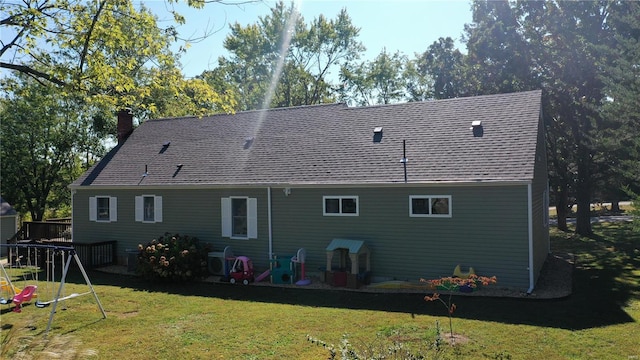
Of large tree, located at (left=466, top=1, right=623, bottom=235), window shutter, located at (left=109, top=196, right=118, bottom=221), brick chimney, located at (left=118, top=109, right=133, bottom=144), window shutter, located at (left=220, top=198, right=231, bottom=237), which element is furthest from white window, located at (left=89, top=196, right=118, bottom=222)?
large tree, located at (left=466, top=1, right=623, bottom=235)

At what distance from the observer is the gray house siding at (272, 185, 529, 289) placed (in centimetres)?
1175

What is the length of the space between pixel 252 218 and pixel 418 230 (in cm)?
554

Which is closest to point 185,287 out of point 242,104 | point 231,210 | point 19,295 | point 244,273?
point 244,273

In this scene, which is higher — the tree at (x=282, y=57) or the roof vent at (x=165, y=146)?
the tree at (x=282, y=57)

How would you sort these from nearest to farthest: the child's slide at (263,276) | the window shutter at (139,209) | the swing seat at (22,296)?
the swing seat at (22,296) < the child's slide at (263,276) < the window shutter at (139,209)

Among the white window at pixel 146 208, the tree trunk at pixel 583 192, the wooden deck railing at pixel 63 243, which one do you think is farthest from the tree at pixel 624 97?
the wooden deck railing at pixel 63 243

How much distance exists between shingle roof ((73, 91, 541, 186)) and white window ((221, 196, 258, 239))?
71 cm

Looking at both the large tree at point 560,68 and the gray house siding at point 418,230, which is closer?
the gray house siding at point 418,230

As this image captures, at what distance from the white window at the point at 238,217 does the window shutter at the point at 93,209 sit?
636 centimetres

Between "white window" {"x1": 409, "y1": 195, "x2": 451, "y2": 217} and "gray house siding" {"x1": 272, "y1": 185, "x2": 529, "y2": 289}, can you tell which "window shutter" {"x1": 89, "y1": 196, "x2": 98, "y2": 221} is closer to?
"gray house siding" {"x1": 272, "y1": 185, "x2": 529, "y2": 289}

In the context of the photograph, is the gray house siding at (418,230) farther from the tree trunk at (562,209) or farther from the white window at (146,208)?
the tree trunk at (562,209)

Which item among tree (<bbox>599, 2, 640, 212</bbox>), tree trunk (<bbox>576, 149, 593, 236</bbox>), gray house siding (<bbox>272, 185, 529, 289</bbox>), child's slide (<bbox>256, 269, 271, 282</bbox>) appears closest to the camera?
gray house siding (<bbox>272, 185, 529, 289</bbox>)

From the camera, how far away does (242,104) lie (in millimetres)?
39719

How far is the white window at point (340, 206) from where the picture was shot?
13636 millimetres
